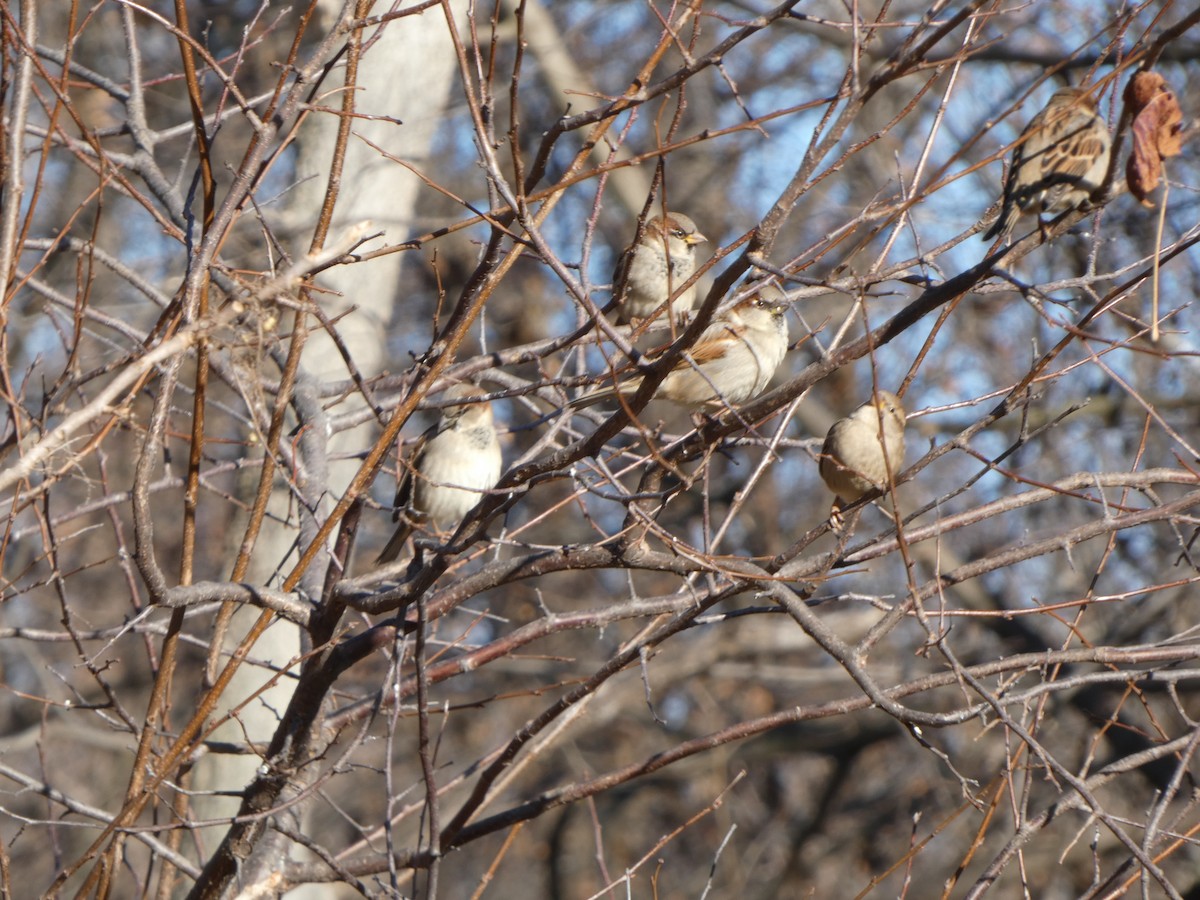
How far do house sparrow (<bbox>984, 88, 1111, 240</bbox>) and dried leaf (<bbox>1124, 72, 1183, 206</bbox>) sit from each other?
0.82 meters

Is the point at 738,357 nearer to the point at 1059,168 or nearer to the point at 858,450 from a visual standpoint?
the point at 858,450

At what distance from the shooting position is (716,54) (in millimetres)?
2611

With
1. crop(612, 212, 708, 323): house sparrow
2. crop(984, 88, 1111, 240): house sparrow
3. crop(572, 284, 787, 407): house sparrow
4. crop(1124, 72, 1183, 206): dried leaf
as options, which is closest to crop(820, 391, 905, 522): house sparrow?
crop(572, 284, 787, 407): house sparrow

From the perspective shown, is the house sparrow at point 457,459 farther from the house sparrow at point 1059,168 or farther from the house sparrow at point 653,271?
the house sparrow at point 1059,168

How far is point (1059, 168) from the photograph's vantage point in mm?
3363

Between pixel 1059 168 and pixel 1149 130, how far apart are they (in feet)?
3.20

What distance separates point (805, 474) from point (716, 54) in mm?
11131

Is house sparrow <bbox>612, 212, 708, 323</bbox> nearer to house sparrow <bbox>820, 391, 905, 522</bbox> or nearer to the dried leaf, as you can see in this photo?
house sparrow <bbox>820, 391, 905, 522</bbox>

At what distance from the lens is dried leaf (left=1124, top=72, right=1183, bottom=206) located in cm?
240

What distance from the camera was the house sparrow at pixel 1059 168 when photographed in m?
3.36

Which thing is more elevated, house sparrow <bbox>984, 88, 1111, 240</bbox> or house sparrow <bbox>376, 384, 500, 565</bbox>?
house sparrow <bbox>376, 384, 500, 565</bbox>

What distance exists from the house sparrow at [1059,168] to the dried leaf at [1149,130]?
0.82 m

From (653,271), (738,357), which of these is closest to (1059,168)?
(738,357)

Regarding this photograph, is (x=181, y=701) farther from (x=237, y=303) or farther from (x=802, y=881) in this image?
(x=237, y=303)
